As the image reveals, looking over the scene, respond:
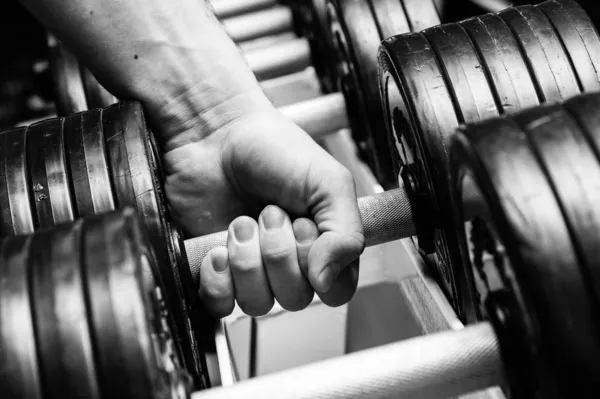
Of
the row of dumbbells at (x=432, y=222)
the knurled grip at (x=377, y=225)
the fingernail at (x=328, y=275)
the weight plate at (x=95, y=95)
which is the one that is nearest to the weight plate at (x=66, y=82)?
the weight plate at (x=95, y=95)

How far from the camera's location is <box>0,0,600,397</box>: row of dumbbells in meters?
0.45

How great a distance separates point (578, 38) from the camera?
2.54 ft

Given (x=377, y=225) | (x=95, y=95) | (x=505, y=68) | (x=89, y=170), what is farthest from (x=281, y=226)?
(x=95, y=95)

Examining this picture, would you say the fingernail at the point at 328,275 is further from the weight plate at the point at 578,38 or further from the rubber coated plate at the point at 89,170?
the weight plate at the point at 578,38

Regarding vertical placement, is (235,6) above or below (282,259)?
above

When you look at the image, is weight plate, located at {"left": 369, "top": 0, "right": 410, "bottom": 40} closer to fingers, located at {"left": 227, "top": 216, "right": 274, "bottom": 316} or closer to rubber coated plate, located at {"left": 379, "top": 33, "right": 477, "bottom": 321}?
rubber coated plate, located at {"left": 379, "top": 33, "right": 477, "bottom": 321}

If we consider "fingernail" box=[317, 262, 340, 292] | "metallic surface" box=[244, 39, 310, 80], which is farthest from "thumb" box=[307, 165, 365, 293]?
"metallic surface" box=[244, 39, 310, 80]

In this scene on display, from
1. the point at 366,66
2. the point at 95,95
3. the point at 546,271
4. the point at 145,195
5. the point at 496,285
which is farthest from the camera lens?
the point at 95,95

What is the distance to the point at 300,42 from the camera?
5.00 feet

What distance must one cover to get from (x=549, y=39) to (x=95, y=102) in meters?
0.86

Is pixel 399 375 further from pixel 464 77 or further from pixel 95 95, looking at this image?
pixel 95 95

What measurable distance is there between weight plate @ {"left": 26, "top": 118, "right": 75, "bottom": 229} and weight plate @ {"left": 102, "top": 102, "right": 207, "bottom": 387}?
55 millimetres

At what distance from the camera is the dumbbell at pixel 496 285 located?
45cm

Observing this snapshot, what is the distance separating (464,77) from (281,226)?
29 cm
